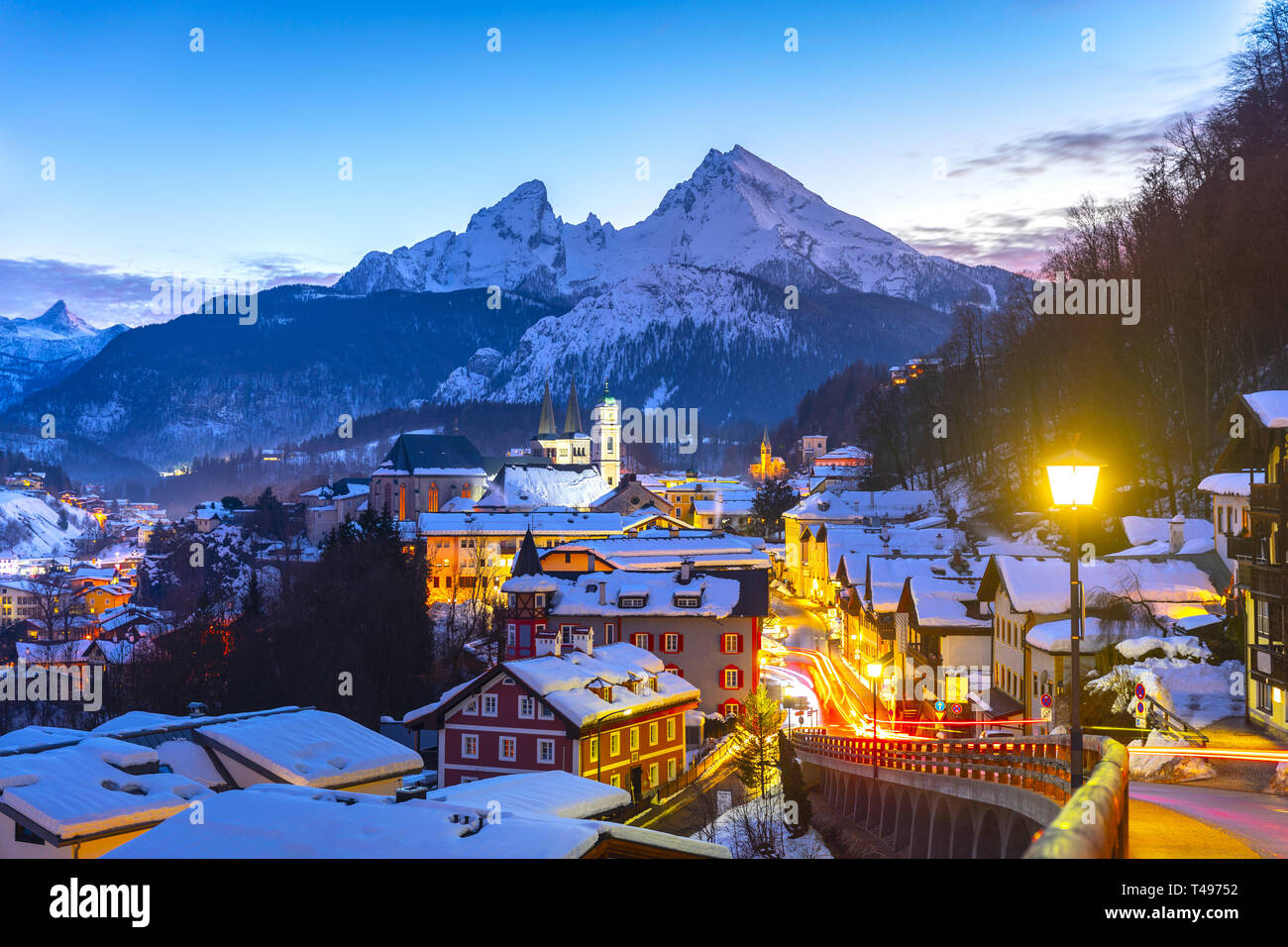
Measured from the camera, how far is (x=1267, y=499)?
28453mm

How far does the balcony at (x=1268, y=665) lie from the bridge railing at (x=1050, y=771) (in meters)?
8.00

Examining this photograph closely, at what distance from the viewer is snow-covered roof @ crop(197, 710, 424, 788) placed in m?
30.9

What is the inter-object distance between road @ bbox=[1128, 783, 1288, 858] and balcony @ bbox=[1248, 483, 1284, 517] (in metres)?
11.6

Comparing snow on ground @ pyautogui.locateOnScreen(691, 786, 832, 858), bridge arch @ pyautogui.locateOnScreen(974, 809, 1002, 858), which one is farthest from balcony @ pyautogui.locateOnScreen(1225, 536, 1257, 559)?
bridge arch @ pyautogui.locateOnScreen(974, 809, 1002, 858)

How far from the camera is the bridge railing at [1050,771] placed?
6.58m

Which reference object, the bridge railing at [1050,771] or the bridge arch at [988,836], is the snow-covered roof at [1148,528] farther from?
the bridge arch at [988,836]

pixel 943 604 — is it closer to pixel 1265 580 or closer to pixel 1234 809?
pixel 1265 580

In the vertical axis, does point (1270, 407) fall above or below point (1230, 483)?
above

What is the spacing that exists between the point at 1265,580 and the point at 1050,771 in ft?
54.5

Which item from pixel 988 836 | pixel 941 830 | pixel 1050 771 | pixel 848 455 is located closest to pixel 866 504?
pixel 848 455

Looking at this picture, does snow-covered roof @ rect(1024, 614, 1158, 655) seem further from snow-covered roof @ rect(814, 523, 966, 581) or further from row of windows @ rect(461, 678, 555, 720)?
snow-covered roof @ rect(814, 523, 966, 581)
